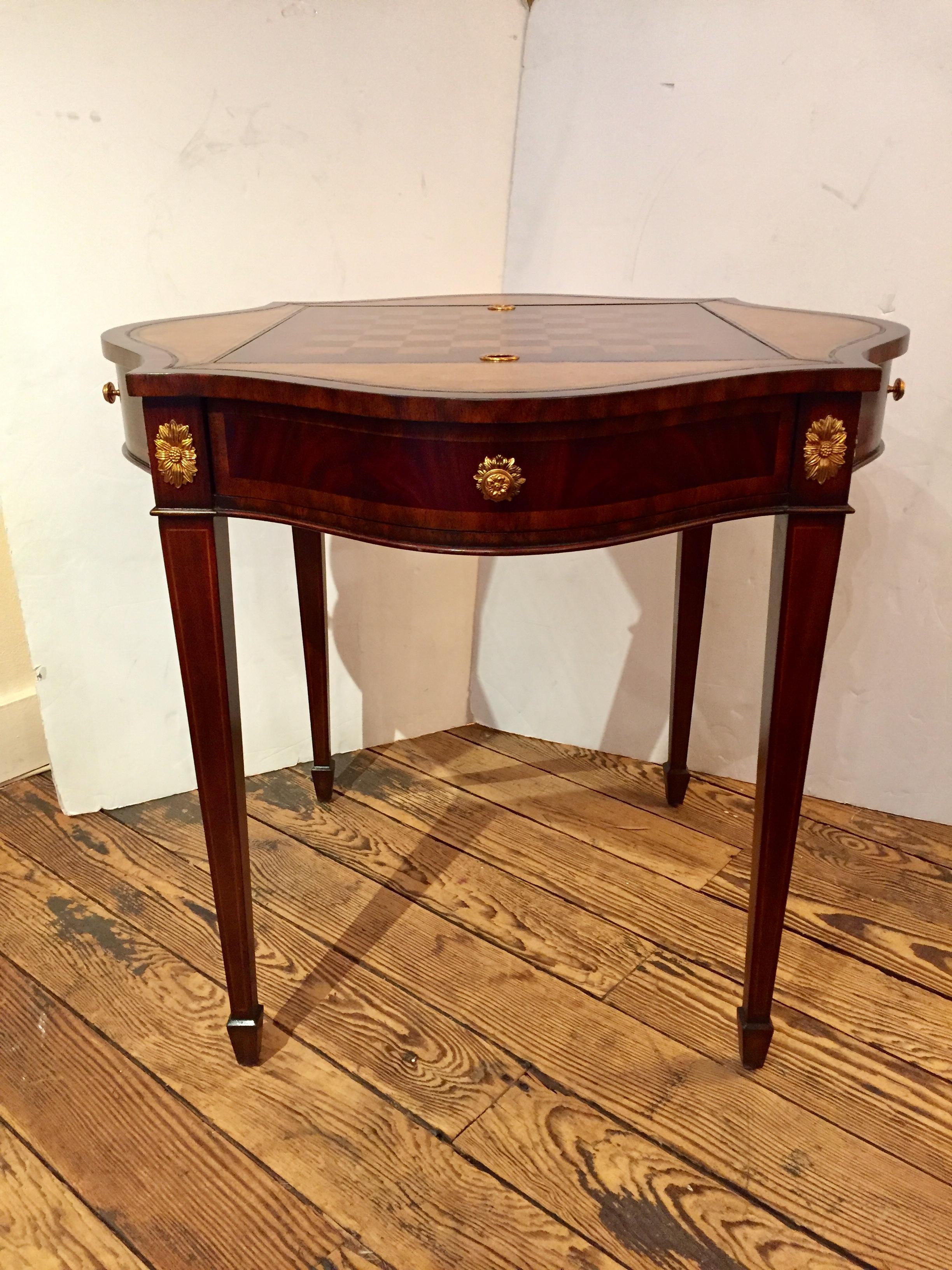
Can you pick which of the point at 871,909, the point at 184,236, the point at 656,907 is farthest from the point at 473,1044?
the point at 184,236

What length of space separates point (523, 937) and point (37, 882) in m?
0.65

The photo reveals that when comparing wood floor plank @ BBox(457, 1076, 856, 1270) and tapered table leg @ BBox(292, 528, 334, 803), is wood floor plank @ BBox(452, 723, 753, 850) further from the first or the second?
wood floor plank @ BBox(457, 1076, 856, 1270)

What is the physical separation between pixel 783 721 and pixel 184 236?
0.97 metres

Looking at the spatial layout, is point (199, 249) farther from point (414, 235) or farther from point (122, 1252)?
point (122, 1252)

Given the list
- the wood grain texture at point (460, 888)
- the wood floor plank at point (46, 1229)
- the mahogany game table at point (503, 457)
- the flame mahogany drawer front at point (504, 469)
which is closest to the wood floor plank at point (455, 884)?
the wood grain texture at point (460, 888)

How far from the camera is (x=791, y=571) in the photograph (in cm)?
82

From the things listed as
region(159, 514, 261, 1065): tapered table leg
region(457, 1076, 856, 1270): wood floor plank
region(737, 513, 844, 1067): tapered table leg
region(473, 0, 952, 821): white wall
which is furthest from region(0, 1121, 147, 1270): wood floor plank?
region(473, 0, 952, 821): white wall

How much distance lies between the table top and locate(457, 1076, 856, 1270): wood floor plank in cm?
70

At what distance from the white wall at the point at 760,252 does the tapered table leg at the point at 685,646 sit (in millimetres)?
98

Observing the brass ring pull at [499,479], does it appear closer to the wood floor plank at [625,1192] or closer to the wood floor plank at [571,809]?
the wood floor plank at [625,1192]

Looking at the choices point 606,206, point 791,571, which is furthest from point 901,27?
point 791,571

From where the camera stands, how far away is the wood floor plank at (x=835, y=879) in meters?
1.20

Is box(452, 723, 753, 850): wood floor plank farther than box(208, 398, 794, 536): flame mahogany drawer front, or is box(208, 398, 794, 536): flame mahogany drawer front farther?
box(452, 723, 753, 850): wood floor plank

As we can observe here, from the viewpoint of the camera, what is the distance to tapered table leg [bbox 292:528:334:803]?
1.33m
